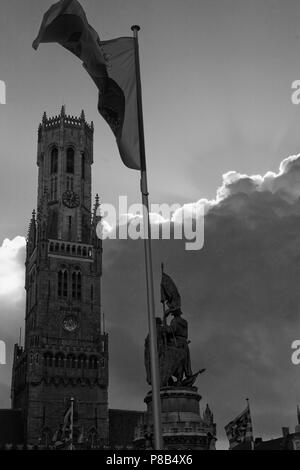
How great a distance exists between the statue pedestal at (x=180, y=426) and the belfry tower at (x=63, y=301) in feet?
191

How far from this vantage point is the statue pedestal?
2905 cm

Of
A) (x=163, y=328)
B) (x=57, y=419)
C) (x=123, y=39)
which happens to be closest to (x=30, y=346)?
(x=57, y=419)

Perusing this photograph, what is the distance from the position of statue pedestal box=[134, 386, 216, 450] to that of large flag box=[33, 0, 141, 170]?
13271 mm

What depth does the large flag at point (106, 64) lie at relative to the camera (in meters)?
21.6

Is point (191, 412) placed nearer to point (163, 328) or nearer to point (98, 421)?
point (163, 328)

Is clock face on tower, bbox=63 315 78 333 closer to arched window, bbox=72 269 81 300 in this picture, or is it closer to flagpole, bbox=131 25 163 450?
arched window, bbox=72 269 81 300

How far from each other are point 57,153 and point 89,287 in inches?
1008

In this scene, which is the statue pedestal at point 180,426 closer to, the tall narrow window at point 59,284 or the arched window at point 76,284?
the tall narrow window at point 59,284

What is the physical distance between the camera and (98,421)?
97125mm

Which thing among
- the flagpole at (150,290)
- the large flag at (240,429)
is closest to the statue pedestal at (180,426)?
→ the large flag at (240,429)

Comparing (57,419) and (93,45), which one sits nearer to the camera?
(93,45)

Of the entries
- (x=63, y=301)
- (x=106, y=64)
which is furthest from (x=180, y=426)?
(x=63, y=301)

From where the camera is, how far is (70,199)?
369 feet

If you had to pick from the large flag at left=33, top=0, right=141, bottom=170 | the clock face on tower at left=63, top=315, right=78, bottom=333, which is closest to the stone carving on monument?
the large flag at left=33, top=0, right=141, bottom=170
